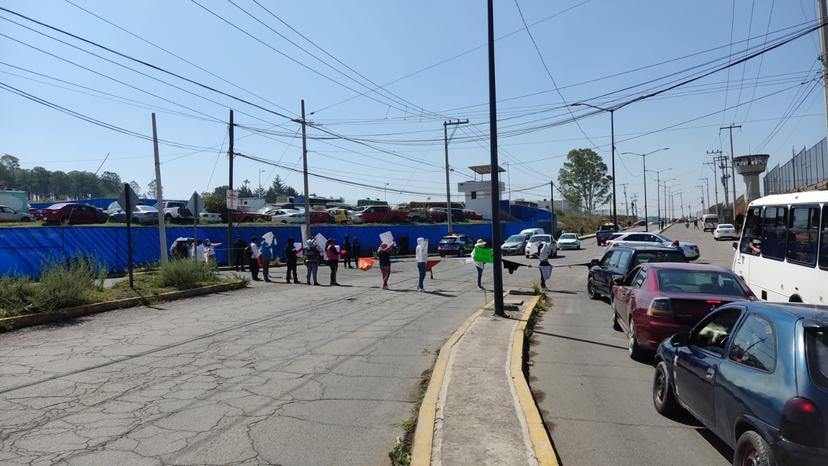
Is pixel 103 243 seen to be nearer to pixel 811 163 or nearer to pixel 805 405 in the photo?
pixel 805 405

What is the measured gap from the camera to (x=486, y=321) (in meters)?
11.1

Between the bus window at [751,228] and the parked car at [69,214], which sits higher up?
the parked car at [69,214]

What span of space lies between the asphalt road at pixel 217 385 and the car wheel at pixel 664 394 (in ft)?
8.20

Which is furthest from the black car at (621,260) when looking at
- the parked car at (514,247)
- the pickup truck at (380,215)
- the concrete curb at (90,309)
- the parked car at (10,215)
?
the pickup truck at (380,215)

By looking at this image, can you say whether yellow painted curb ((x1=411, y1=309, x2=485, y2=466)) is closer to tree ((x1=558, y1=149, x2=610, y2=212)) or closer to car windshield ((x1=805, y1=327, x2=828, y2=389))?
car windshield ((x1=805, y1=327, x2=828, y2=389))

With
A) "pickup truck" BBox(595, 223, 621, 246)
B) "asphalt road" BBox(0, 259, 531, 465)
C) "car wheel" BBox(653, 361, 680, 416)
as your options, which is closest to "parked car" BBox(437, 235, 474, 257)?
"pickup truck" BBox(595, 223, 621, 246)

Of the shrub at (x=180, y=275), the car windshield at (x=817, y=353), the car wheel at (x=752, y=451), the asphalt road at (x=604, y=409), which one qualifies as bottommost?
the asphalt road at (x=604, y=409)

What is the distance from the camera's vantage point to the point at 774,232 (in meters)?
10.5

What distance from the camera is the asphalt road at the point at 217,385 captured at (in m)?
4.93

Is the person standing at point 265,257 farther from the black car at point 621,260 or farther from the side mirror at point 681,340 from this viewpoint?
the side mirror at point 681,340

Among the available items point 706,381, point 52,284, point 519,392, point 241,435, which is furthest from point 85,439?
point 52,284

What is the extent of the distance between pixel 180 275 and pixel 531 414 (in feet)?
45.7

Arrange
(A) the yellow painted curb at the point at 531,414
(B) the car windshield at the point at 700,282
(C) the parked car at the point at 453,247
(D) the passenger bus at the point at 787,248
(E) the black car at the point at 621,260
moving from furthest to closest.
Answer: (C) the parked car at the point at 453,247
(E) the black car at the point at 621,260
(D) the passenger bus at the point at 787,248
(B) the car windshield at the point at 700,282
(A) the yellow painted curb at the point at 531,414

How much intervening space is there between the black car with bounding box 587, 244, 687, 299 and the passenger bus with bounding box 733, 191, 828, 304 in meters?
1.58
